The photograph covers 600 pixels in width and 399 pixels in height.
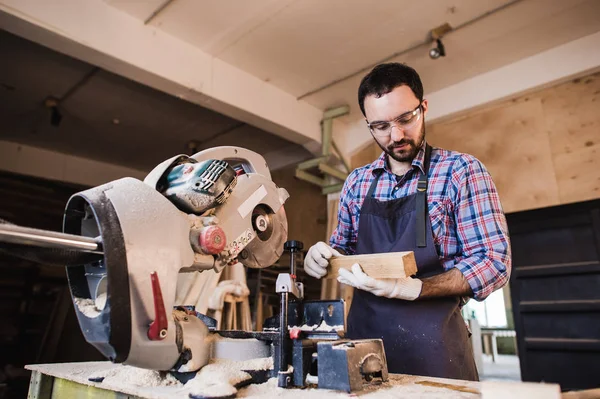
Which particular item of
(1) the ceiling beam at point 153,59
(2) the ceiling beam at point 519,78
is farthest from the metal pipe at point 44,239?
(2) the ceiling beam at point 519,78

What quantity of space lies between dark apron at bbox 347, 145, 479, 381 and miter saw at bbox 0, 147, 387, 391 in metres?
0.35

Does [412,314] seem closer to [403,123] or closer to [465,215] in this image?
[465,215]

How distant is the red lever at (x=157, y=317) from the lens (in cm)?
83

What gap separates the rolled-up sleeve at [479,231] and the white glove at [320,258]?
0.41m

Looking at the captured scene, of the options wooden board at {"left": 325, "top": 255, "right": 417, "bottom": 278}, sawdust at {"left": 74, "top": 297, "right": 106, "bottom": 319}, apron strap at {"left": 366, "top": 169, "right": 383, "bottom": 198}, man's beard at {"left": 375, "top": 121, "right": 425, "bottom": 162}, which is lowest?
sawdust at {"left": 74, "top": 297, "right": 106, "bottom": 319}

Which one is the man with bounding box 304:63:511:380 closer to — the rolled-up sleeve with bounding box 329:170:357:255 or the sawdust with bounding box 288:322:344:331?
the rolled-up sleeve with bounding box 329:170:357:255

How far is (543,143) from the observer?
3.54m

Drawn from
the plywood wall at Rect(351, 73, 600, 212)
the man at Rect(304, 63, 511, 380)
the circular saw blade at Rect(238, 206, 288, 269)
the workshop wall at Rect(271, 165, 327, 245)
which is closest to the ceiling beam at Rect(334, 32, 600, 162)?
the plywood wall at Rect(351, 73, 600, 212)

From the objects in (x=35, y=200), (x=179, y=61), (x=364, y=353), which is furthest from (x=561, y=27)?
(x=35, y=200)

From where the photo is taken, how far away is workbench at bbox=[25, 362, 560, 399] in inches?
29.3

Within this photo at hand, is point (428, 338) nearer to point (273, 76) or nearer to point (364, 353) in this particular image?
point (364, 353)

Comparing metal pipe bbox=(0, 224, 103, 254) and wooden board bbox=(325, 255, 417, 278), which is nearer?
metal pipe bbox=(0, 224, 103, 254)

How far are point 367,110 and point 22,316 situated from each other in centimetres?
462

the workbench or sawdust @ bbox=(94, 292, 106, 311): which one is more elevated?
sawdust @ bbox=(94, 292, 106, 311)
